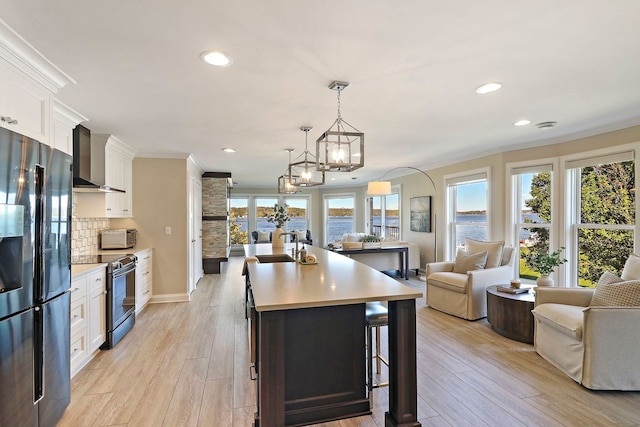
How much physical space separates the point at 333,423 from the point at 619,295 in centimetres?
246

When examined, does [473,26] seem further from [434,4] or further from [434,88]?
[434,88]

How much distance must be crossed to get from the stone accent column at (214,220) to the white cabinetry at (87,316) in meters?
4.20

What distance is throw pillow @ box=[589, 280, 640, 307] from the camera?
250 cm

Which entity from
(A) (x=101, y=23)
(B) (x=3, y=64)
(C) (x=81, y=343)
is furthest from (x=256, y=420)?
(B) (x=3, y=64)

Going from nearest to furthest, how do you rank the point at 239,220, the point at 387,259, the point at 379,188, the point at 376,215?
the point at 379,188 < the point at 387,259 < the point at 376,215 < the point at 239,220

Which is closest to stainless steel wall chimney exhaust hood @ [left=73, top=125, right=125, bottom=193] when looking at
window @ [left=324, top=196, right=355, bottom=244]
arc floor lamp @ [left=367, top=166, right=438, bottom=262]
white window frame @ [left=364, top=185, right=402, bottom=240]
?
arc floor lamp @ [left=367, top=166, right=438, bottom=262]

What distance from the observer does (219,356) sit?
10.4 ft

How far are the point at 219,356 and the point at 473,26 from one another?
11.0 ft

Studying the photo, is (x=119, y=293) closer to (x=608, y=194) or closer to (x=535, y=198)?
(x=535, y=198)

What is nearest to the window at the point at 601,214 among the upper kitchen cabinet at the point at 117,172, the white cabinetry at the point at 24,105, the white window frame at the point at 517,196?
the white window frame at the point at 517,196

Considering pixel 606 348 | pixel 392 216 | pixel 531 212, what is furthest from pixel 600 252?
pixel 392 216

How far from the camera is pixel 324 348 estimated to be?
7.13 ft

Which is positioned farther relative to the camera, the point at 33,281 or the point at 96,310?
Answer: the point at 96,310

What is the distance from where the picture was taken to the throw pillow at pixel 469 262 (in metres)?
4.43
